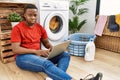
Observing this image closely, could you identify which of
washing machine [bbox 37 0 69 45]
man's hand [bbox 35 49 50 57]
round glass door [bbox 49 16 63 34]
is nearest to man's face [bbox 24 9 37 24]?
man's hand [bbox 35 49 50 57]

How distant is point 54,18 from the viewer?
7.99 ft

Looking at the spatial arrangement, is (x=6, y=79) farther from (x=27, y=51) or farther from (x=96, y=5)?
(x=96, y=5)

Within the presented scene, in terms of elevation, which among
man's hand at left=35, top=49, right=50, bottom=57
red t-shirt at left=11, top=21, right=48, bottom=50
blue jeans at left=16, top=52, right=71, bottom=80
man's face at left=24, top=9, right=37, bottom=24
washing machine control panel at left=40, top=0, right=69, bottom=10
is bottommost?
blue jeans at left=16, top=52, right=71, bottom=80

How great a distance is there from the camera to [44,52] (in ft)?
4.57

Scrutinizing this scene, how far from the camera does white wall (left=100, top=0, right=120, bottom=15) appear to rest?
2.63 meters

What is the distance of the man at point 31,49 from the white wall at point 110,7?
1716 mm

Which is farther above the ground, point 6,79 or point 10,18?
point 10,18

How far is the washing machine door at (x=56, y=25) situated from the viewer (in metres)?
2.26

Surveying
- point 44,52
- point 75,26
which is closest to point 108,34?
point 75,26

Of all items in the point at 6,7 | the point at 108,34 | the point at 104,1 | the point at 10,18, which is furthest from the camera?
the point at 104,1

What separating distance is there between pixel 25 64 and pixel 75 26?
178 cm

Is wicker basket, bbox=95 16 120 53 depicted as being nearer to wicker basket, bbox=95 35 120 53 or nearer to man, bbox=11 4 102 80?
wicker basket, bbox=95 35 120 53

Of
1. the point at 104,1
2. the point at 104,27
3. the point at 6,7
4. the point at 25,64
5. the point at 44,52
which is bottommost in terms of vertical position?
the point at 25,64

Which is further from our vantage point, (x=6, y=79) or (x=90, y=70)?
(x=90, y=70)
